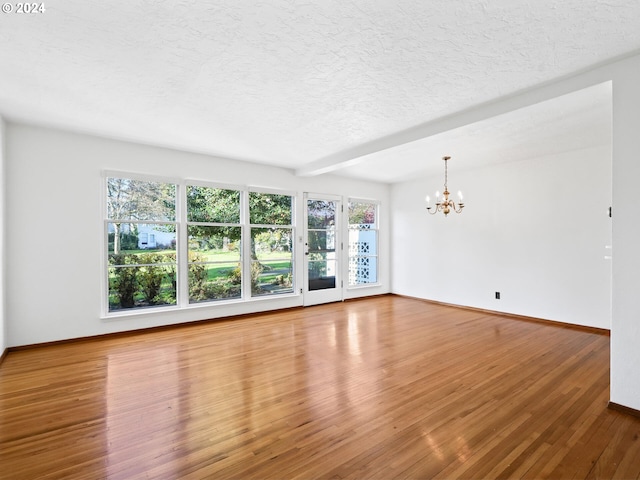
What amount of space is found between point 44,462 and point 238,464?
3.81ft

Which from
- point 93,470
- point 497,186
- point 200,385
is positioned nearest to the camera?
point 93,470

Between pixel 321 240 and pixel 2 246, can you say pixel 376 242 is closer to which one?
pixel 321 240


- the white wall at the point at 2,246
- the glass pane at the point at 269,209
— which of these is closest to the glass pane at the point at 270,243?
the glass pane at the point at 269,209

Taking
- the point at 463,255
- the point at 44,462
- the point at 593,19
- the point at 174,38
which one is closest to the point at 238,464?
the point at 44,462

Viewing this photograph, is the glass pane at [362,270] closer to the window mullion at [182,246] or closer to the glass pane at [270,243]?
the glass pane at [270,243]

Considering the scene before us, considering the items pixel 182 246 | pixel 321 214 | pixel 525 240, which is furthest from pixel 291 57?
pixel 525 240

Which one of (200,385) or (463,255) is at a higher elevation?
(463,255)

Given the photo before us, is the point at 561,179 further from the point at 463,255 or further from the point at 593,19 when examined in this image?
the point at 593,19

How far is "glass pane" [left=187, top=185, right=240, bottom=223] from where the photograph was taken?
5078 millimetres

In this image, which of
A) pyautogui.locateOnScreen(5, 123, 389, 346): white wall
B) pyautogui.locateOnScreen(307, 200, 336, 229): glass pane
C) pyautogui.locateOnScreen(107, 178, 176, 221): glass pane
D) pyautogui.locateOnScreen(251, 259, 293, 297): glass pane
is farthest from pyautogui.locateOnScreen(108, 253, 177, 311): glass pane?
pyautogui.locateOnScreen(307, 200, 336, 229): glass pane

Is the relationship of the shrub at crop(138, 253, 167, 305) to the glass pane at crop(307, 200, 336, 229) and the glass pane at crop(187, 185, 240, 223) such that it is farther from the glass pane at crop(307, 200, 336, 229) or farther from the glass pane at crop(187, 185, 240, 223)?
the glass pane at crop(307, 200, 336, 229)

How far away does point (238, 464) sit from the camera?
186cm

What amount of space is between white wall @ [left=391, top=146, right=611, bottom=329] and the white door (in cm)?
178

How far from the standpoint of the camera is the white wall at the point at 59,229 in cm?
380
